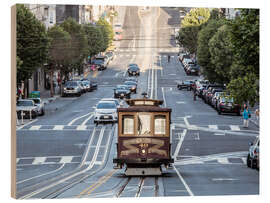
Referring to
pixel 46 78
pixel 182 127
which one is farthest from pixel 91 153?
pixel 46 78

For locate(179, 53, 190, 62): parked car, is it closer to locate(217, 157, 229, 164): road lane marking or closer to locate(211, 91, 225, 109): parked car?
locate(211, 91, 225, 109): parked car

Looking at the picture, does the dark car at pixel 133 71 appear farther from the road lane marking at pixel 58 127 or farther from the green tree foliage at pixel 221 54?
the road lane marking at pixel 58 127

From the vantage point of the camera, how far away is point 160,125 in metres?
32.7

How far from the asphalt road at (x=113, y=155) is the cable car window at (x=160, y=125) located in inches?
80.2

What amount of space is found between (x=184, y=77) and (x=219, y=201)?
77469 millimetres

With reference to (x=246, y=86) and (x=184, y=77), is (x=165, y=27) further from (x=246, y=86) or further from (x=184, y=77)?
(x=246, y=86)

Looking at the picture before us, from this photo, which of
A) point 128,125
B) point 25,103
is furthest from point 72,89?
point 128,125

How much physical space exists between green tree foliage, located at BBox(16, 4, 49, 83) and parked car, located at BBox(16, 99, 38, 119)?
6.00ft

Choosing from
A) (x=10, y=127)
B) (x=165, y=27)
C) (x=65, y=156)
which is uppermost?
(x=165, y=27)

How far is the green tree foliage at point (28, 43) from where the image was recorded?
188 ft

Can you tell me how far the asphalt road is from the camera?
2875 cm

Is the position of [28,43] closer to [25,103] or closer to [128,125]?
[25,103]

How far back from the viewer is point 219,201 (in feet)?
84.9

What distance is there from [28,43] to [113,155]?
757 inches
